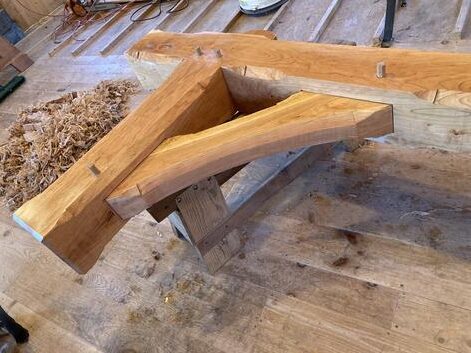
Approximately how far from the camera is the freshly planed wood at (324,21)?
238 centimetres

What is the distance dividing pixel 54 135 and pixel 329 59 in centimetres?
221

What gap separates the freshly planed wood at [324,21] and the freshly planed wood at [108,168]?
1.48m

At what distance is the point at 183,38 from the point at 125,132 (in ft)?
1.42

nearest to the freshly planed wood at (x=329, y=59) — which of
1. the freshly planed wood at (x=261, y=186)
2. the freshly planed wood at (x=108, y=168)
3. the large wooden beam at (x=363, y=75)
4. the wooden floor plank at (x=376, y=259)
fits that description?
the large wooden beam at (x=363, y=75)

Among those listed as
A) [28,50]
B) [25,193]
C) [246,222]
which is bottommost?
[246,222]

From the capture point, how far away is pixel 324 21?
2.45m

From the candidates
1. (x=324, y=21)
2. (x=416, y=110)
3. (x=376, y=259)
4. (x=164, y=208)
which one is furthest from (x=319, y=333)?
(x=324, y=21)

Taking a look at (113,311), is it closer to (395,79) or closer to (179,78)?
(179,78)

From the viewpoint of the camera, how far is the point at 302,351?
→ 3.99 feet

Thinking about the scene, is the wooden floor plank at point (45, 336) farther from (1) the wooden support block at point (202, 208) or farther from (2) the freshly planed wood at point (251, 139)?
(2) the freshly planed wood at point (251, 139)

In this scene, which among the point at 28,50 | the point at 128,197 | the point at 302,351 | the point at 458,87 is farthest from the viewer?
the point at 28,50

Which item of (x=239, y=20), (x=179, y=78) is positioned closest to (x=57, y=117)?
(x=239, y=20)

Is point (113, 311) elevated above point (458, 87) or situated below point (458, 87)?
below

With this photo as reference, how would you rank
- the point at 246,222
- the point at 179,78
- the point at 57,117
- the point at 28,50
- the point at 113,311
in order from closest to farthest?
the point at 179,78 → the point at 113,311 → the point at 246,222 → the point at 57,117 → the point at 28,50
